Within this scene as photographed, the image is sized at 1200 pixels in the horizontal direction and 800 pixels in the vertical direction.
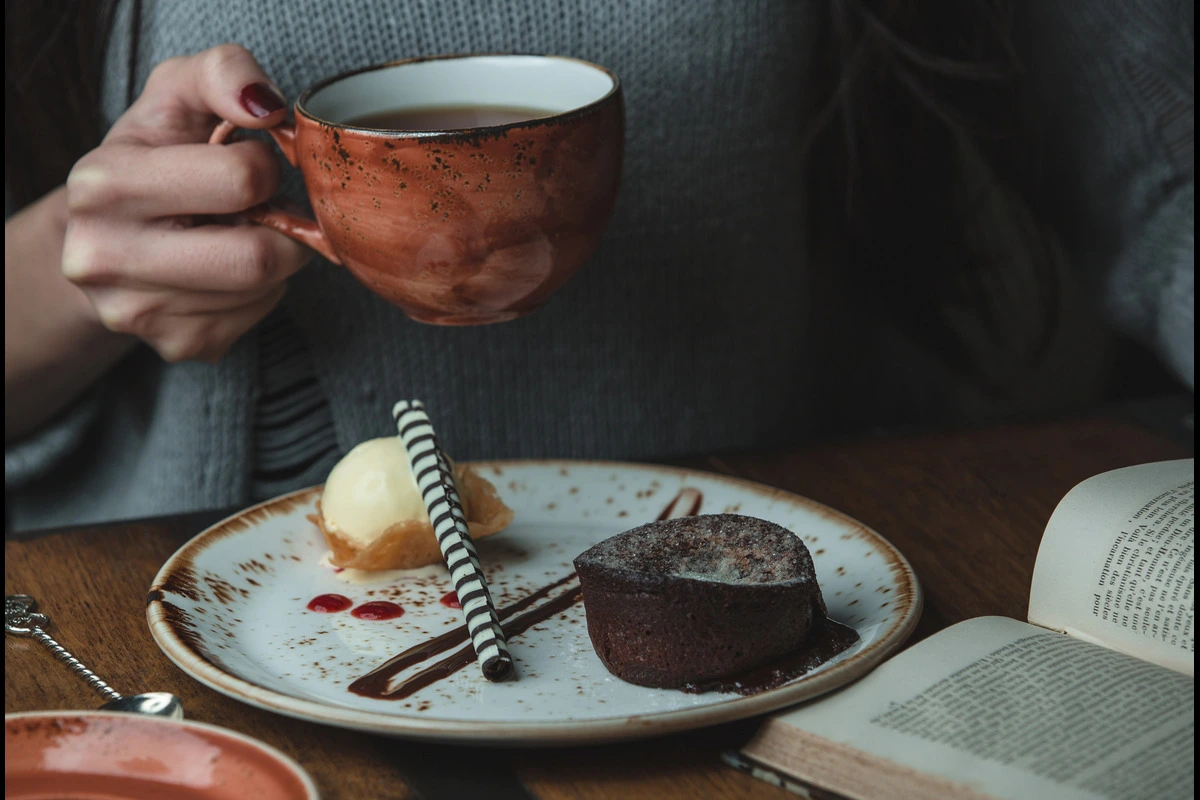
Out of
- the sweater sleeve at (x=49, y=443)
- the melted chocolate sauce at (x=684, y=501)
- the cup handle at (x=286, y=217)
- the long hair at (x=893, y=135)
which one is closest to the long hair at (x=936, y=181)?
the long hair at (x=893, y=135)

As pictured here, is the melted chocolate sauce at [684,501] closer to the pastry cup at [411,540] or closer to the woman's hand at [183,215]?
the pastry cup at [411,540]

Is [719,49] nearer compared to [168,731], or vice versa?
[168,731]

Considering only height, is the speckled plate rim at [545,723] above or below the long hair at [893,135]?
below

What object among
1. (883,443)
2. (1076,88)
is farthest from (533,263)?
(1076,88)

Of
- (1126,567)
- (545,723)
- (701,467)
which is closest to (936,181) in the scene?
(701,467)

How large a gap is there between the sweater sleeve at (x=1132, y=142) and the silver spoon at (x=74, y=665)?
0.94 meters

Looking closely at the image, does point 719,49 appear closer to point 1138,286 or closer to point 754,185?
point 754,185

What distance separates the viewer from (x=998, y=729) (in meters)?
0.49

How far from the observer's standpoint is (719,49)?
3.56ft

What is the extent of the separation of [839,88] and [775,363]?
1.03ft

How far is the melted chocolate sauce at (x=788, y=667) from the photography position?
56 cm

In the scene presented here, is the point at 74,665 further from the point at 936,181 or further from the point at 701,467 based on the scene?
the point at 936,181

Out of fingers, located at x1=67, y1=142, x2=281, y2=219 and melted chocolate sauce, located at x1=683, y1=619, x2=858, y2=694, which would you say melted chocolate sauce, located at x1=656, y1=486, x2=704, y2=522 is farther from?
fingers, located at x1=67, y1=142, x2=281, y2=219

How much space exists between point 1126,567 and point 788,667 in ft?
0.67
